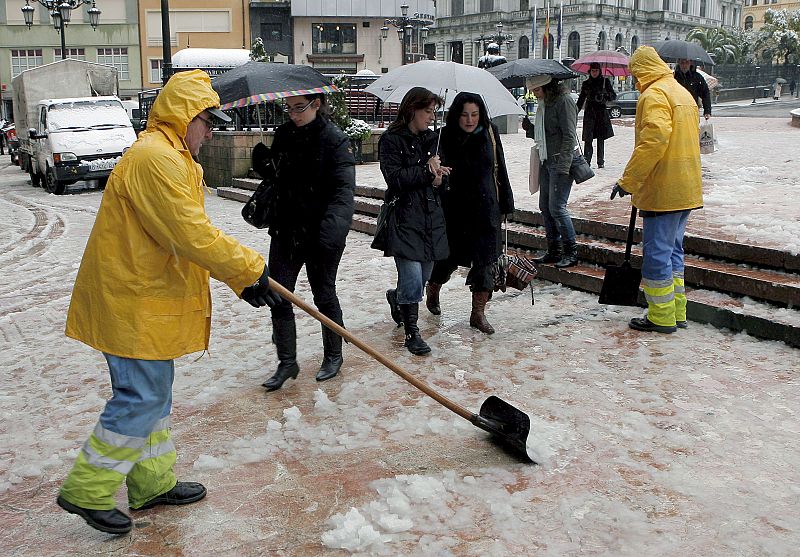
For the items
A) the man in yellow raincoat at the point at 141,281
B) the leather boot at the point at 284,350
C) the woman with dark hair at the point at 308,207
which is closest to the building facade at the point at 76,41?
the woman with dark hair at the point at 308,207

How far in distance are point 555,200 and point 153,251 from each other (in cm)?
477

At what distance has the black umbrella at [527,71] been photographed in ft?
23.3

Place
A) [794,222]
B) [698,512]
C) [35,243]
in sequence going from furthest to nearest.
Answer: [35,243]
[794,222]
[698,512]

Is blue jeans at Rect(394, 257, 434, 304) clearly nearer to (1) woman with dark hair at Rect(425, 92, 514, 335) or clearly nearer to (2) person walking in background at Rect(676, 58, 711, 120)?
(1) woman with dark hair at Rect(425, 92, 514, 335)

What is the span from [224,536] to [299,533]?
306 mm

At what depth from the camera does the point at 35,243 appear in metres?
10.6

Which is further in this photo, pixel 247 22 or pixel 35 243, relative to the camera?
pixel 247 22

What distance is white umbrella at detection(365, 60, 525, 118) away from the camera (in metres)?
5.69

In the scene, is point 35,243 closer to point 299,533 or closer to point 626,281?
point 626,281

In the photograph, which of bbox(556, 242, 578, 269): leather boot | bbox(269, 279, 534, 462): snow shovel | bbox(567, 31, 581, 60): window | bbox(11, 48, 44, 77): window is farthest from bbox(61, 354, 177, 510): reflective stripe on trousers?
bbox(567, 31, 581, 60): window

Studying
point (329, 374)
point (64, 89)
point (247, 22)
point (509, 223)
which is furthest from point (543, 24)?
point (329, 374)

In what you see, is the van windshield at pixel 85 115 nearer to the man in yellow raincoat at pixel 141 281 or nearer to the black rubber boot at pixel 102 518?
the man in yellow raincoat at pixel 141 281

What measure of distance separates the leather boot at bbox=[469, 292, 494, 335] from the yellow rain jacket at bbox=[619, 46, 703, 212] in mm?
1325

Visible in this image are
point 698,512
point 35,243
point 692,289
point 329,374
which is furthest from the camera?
point 35,243
